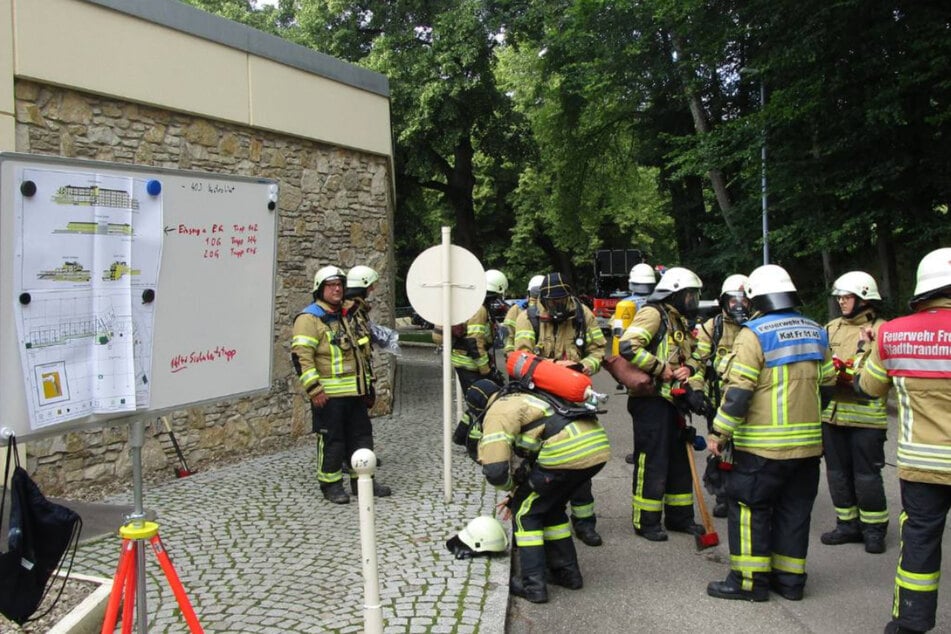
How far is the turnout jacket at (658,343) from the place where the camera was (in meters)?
5.43

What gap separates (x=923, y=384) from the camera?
12.4 feet

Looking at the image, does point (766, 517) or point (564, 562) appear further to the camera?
point (564, 562)

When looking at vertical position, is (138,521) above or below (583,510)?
above

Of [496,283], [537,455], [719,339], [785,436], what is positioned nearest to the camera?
[785,436]

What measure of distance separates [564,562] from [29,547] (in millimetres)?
3001

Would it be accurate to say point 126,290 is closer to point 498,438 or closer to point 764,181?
point 498,438

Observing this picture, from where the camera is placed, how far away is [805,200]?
1384cm

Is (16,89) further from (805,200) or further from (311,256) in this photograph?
(805,200)

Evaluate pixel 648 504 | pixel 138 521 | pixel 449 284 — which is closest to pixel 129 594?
pixel 138 521

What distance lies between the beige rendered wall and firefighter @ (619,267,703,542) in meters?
5.04

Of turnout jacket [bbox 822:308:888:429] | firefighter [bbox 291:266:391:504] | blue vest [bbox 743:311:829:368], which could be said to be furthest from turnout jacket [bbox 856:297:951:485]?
firefighter [bbox 291:266:391:504]

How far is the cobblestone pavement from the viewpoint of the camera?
13.3 ft

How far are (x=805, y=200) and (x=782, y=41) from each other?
9.44 feet

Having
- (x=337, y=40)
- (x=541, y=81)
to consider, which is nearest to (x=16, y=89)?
(x=337, y=40)
